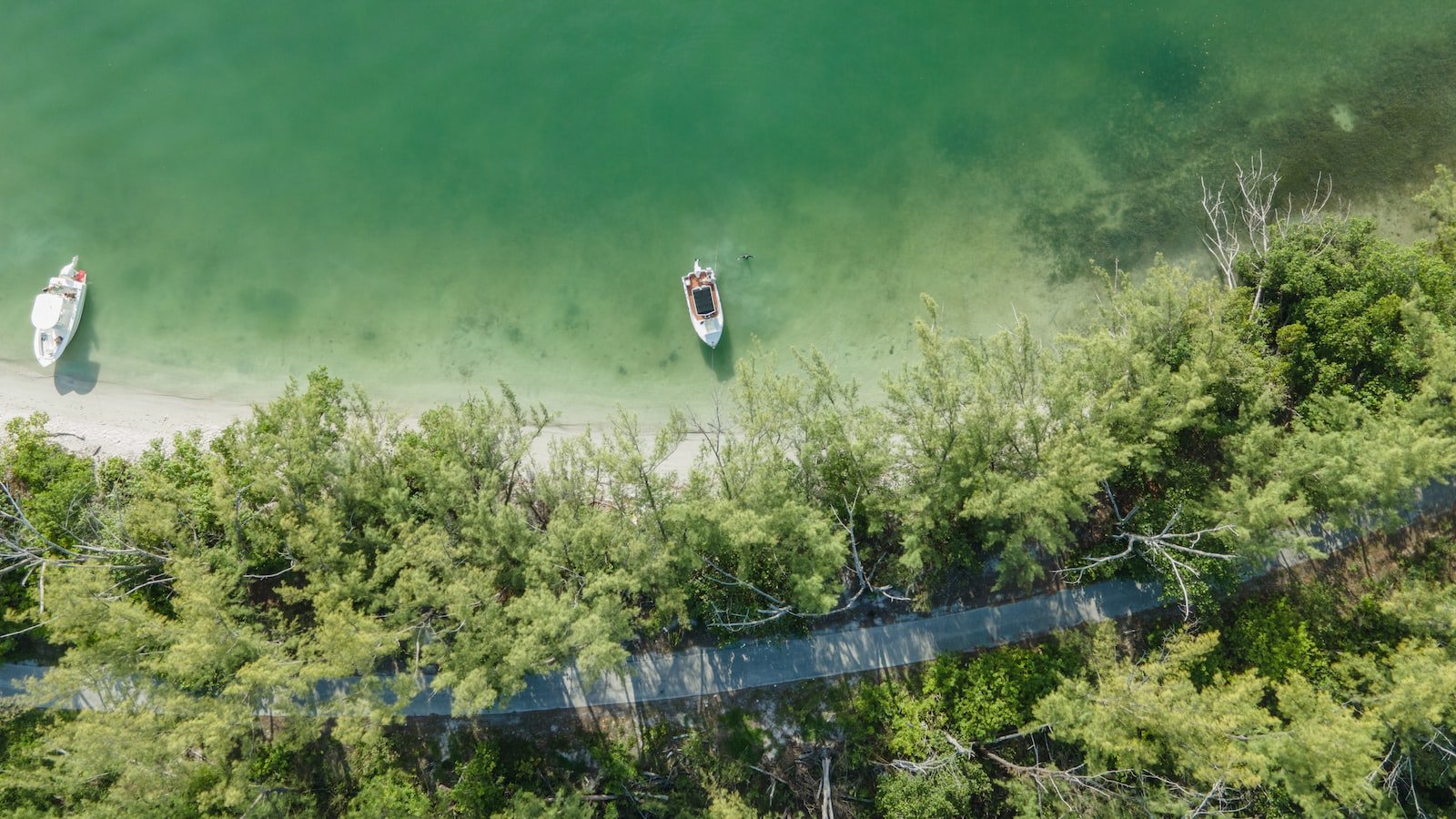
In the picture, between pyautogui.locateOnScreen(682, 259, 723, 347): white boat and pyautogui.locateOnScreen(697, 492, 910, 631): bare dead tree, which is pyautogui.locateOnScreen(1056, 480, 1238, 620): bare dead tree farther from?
pyautogui.locateOnScreen(682, 259, 723, 347): white boat

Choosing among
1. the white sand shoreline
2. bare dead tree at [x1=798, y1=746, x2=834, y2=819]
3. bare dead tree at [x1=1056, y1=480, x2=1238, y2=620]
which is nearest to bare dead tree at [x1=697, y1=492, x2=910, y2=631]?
bare dead tree at [x1=798, y1=746, x2=834, y2=819]

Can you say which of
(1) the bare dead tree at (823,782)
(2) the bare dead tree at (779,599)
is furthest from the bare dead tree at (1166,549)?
(1) the bare dead tree at (823,782)

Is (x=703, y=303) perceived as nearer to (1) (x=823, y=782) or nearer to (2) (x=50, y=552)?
(1) (x=823, y=782)

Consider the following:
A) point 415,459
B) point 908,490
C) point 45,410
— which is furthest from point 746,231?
point 45,410

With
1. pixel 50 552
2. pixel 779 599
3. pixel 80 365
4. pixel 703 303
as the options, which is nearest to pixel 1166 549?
pixel 779 599

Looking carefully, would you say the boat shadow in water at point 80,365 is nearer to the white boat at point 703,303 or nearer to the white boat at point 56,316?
the white boat at point 56,316

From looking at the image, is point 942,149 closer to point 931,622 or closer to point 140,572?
point 931,622
